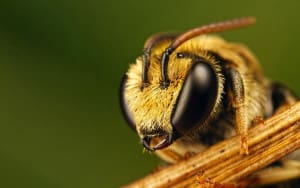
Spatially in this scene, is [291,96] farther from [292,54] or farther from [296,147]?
[292,54]

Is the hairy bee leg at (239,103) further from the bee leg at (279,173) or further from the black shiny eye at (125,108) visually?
the black shiny eye at (125,108)

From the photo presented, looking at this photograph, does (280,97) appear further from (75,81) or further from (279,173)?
(75,81)

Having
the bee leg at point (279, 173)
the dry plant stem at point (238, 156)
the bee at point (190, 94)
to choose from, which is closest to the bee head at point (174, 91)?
the bee at point (190, 94)

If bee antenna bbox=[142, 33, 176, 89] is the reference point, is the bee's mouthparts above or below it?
below

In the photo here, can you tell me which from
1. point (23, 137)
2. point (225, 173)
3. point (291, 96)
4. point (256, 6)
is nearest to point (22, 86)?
point (23, 137)

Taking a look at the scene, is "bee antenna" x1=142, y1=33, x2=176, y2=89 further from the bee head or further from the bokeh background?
the bokeh background

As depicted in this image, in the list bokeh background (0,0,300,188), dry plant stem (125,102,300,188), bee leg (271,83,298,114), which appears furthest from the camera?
bokeh background (0,0,300,188)

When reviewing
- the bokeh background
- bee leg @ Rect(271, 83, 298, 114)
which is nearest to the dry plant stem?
bee leg @ Rect(271, 83, 298, 114)
